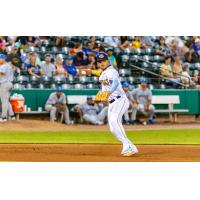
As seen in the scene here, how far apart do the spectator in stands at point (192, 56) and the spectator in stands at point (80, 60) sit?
148 centimetres

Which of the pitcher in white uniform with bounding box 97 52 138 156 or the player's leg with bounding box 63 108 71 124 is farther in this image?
the player's leg with bounding box 63 108 71 124

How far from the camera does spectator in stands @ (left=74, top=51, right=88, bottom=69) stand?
444 inches

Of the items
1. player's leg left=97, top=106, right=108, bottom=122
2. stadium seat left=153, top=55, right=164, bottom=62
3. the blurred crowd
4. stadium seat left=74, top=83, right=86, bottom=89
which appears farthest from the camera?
stadium seat left=153, top=55, right=164, bottom=62

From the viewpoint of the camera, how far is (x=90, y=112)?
11.0m

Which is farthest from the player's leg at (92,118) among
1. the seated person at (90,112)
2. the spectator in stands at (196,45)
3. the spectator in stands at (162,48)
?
the spectator in stands at (196,45)

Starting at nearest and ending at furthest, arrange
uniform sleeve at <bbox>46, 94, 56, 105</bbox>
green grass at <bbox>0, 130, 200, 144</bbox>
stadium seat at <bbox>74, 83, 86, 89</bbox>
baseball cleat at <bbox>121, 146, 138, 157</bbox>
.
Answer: baseball cleat at <bbox>121, 146, 138, 157</bbox>
green grass at <bbox>0, 130, 200, 144</bbox>
uniform sleeve at <bbox>46, 94, 56, 105</bbox>
stadium seat at <bbox>74, 83, 86, 89</bbox>

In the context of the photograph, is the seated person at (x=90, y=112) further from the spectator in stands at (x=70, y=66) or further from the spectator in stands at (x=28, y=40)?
the spectator in stands at (x=28, y=40)

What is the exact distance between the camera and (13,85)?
11.1 meters

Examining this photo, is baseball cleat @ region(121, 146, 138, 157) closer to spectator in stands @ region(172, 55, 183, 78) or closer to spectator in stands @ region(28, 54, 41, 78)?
spectator in stands @ region(172, 55, 183, 78)

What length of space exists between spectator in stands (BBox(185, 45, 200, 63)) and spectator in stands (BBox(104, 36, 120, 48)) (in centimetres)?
Answer: 103

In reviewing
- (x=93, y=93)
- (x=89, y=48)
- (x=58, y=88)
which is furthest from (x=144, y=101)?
(x=58, y=88)

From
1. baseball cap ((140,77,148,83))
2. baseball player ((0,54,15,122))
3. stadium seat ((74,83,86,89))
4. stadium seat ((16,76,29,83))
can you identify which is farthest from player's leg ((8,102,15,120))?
baseball cap ((140,77,148,83))

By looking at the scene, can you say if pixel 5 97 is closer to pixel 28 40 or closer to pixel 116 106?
pixel 28 40

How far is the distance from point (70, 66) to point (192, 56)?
1777 mm
